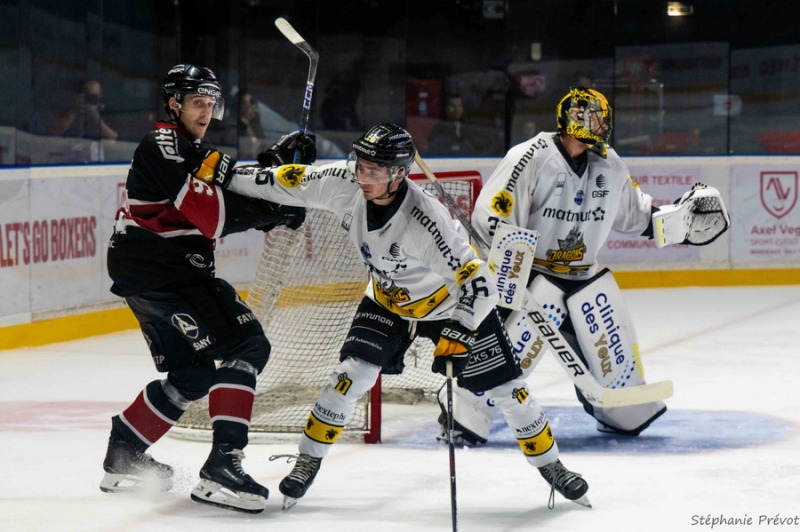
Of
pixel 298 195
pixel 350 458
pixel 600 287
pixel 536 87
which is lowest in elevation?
pixel 350 458

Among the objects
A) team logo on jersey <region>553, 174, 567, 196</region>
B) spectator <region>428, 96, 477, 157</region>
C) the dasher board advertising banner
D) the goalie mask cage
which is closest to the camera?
team logo on jersey <region>553, 174, 567, 196</region>

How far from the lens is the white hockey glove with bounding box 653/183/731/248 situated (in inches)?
173

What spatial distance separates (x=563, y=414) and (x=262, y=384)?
3.75 ft

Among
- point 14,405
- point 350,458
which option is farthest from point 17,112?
point 350,458

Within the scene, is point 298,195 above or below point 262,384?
above

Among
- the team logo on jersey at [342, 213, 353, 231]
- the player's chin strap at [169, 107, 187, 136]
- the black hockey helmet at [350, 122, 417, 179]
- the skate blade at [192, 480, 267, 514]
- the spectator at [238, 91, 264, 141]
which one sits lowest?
the skate blade at [192, 480, 267, 514]

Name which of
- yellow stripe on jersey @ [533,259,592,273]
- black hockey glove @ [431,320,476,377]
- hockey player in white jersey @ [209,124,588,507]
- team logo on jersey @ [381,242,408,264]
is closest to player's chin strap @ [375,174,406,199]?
hockey player in white jersey @ [209,124,588,507]

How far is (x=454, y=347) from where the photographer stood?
3266mm

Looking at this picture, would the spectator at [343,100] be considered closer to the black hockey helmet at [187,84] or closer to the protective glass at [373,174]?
the black hockey helmet at [187,84]

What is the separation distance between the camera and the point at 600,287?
431cm

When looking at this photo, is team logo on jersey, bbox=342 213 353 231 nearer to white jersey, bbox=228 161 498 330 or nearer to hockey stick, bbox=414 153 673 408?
white jersey, bbox=228 161 498 330

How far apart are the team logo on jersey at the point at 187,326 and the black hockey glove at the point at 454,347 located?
0.67 meters

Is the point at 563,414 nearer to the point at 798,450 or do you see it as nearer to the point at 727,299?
the point at 798,450

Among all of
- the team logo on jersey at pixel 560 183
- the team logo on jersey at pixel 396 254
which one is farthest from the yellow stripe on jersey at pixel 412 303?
the team logo on jersey at pixel 560 183
